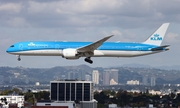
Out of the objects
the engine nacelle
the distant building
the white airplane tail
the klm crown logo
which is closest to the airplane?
the engine nacelle

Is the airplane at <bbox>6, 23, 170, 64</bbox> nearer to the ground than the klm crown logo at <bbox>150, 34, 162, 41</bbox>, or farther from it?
nearer to the ground

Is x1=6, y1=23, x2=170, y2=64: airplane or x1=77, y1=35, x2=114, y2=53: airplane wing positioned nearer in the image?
x1=77, y1=35, x2=114, y2=53: airplane wing

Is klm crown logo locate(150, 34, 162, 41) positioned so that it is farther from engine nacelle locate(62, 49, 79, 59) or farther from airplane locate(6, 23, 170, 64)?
engine nacelle locate(62, 49, 79, 59)

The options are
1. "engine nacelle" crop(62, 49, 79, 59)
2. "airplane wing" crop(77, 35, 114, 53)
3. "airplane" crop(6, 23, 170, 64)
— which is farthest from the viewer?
"airplane" crop(6, 23, 170, 64)

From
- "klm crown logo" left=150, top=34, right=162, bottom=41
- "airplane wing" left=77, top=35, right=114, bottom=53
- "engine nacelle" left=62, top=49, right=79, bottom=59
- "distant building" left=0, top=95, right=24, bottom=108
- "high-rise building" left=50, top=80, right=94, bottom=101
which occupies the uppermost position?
"klm crown logo" left=150, top=34, right=162, bottom=41

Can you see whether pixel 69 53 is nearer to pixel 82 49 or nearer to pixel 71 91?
pixel 82 49

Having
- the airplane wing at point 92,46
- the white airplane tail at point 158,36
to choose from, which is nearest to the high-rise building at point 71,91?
the white airplane tail at point 158,36

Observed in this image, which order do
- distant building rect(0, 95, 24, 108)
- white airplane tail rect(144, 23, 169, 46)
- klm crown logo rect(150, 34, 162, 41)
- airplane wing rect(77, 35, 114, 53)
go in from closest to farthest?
airplane wing rect(77, 35, 114, 53)
white airplane tail rect(144, 23, 169, 46)
klm crown logo rect(150, 34, 162, 41)
distant building rect(0, 95, 24, 108)

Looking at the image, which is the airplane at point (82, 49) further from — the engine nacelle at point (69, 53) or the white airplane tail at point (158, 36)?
the white airplane tail at point (158, 36)
